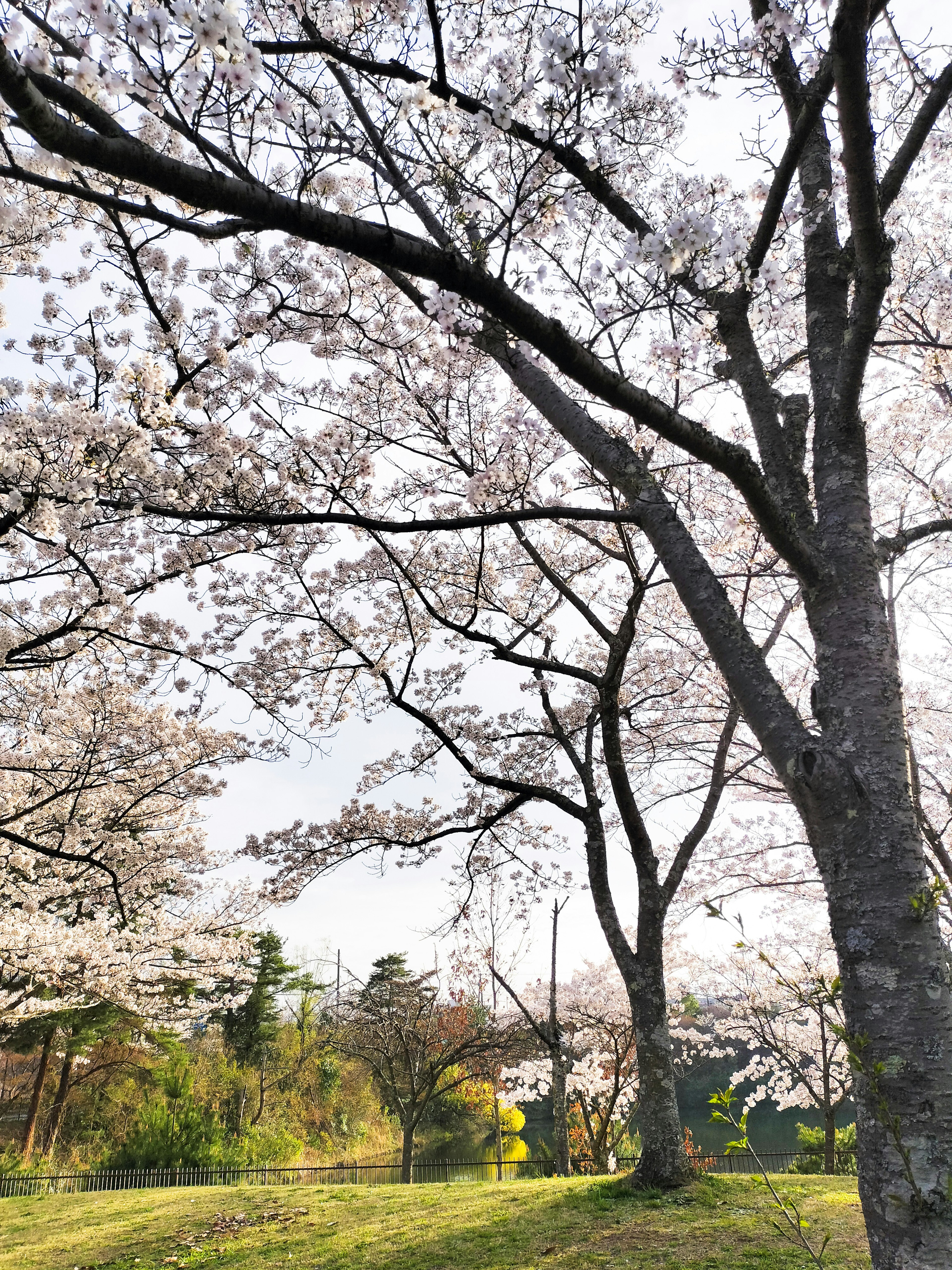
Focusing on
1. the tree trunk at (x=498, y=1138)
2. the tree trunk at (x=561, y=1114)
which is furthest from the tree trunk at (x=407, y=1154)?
the tree trunk at (x=561, y=1114)

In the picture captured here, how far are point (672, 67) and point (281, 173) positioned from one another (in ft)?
7.49

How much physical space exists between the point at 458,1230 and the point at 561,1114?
3796 mm

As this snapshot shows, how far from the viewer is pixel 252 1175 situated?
39.3 ft

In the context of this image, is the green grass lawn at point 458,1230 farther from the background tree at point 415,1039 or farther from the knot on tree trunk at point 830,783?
the background tree at point 415,1039

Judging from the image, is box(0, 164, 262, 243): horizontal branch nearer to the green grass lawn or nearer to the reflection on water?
the green grass lawn

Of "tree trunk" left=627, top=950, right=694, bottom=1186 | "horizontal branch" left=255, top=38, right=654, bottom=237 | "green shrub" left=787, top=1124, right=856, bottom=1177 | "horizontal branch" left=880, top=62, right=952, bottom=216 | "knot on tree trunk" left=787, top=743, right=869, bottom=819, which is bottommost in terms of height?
"green shrub" left=787, top=1124, right=856, bottom=1177

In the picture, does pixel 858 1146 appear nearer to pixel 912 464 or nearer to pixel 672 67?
pixel 672 67

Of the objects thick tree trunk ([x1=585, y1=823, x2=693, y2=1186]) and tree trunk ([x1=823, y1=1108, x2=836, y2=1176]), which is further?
tree trunk ([x1=823, y1=1108, x2=836, y2=1176])

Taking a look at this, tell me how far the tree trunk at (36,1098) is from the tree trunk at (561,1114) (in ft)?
31.5

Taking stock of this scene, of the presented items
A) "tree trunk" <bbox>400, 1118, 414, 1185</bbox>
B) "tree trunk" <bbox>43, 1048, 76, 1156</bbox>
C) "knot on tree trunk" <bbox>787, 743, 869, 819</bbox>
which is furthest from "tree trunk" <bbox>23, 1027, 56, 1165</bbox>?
"knot on tree trunk" <bbox>787, 743, 869, 819</bbox>

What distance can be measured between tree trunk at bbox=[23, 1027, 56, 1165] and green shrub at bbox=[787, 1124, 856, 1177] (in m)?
12.8

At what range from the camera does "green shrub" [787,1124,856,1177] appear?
10.6m

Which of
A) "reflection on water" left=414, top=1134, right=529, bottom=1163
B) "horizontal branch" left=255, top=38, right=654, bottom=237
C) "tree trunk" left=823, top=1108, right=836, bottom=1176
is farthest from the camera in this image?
"reflection on water" left=414, top=1134, right=529, bottom=1163

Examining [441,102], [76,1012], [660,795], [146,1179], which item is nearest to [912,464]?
[660,795]
